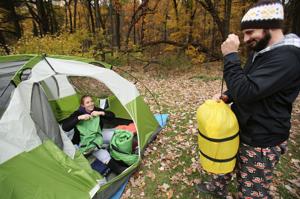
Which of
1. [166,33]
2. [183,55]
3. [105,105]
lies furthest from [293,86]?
[166,33]

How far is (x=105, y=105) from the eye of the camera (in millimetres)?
4871

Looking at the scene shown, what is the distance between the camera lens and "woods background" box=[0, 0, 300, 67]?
906 centimetres

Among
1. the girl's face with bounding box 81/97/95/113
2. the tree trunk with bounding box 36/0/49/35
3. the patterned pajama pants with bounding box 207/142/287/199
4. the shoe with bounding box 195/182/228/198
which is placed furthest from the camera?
the tree trunk with bounding box 36/0/49/35

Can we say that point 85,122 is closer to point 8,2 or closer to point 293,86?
point 293,86

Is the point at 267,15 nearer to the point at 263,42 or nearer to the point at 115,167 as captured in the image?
the point at 263,42

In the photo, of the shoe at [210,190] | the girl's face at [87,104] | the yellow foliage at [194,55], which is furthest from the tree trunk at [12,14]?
the shoe at [210,190]

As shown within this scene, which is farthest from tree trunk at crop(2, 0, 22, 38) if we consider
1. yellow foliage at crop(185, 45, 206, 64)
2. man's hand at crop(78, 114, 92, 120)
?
man's hand at crop(78, 114, 92, 120)

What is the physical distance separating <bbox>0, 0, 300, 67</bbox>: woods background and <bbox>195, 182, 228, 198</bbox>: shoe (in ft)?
22.9

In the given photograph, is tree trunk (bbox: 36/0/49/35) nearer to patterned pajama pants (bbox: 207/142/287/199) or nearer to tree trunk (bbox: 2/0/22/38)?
tree trunk (bbox: 2/0/22/38)

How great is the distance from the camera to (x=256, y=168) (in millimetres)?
1884

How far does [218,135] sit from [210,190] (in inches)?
44.2

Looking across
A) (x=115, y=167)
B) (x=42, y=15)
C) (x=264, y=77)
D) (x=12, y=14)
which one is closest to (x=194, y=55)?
(x=115, y=167)

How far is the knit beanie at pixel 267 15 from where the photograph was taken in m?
1.57

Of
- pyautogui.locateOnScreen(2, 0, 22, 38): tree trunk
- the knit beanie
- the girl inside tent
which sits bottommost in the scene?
the girl inside tent
